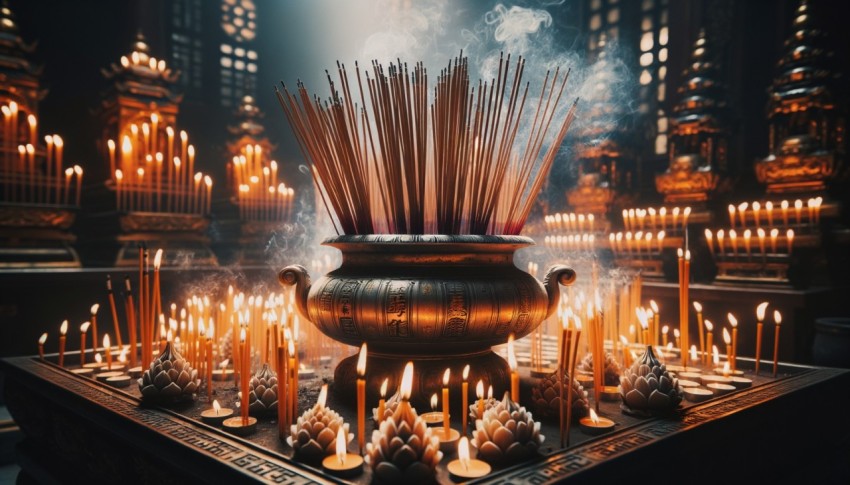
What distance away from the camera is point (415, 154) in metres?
1.60

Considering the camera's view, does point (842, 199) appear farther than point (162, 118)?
No

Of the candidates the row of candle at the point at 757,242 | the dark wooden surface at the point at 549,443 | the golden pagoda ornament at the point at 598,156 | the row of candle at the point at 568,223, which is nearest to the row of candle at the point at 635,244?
the row of candle at the point at 568,223

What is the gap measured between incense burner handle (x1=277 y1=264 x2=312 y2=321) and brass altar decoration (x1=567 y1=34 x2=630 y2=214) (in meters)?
4.39

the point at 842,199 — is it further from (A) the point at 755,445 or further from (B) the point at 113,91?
(B) the point at 113,91

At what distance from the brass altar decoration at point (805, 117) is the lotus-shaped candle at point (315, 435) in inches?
165

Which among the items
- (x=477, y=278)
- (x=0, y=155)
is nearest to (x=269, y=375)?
(x=477, y=278)

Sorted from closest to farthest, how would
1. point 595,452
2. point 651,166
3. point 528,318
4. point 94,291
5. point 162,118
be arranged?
point 595,452 < point 528,318 < point 94,291 < point 162,118 < point 651,166

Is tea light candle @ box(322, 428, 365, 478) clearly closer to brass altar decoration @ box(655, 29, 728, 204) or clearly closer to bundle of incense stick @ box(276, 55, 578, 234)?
bundle of incense stick @ box(276, 55, 578, 234)

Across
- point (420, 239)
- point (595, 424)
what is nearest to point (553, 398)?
point (595, 424)

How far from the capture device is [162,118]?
453 cm

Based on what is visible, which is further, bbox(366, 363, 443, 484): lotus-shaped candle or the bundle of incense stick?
the bundle of incense stick

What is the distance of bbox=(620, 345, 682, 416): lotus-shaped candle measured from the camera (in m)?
1.34

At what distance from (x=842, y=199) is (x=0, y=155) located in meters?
5.92

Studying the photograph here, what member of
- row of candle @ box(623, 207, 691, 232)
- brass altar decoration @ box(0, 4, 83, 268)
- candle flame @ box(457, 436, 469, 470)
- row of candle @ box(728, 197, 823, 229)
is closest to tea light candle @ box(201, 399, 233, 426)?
candle flame @ box(457, 436, 469, 470)
